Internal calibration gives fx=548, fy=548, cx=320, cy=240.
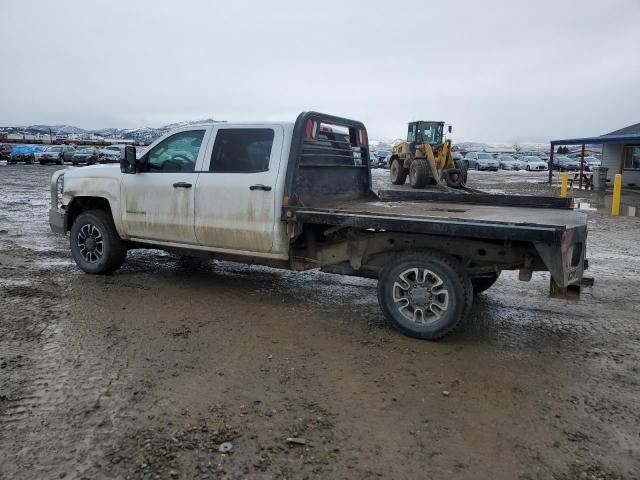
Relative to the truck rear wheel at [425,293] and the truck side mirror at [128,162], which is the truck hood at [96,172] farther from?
the truck rear wheel at [425,293]

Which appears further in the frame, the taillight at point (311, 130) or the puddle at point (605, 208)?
the puddle at point (605, 208)

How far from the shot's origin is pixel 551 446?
318 centimetres

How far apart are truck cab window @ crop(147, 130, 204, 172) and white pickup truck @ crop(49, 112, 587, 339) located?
13mm

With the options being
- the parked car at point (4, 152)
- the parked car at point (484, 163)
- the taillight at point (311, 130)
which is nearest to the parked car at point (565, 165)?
the parked car at point (484, 163)

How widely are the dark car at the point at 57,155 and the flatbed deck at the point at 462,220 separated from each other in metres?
40.3

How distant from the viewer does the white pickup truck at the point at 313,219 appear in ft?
15.5

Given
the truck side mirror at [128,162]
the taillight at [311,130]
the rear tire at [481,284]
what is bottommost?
the rear tire at [481,284]

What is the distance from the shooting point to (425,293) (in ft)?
15.8

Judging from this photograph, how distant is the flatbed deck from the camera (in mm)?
4336

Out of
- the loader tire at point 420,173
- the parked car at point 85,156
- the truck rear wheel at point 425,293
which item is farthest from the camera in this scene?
the parked car at point 85,156

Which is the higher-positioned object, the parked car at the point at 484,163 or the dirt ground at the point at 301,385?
the parked car at the point at 484,163

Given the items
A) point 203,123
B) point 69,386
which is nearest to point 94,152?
point 203,123

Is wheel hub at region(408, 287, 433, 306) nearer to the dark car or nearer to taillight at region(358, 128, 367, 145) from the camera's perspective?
taillight at region(358, 128, 367, 145)

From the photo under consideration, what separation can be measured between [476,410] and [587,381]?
3.53 feet
